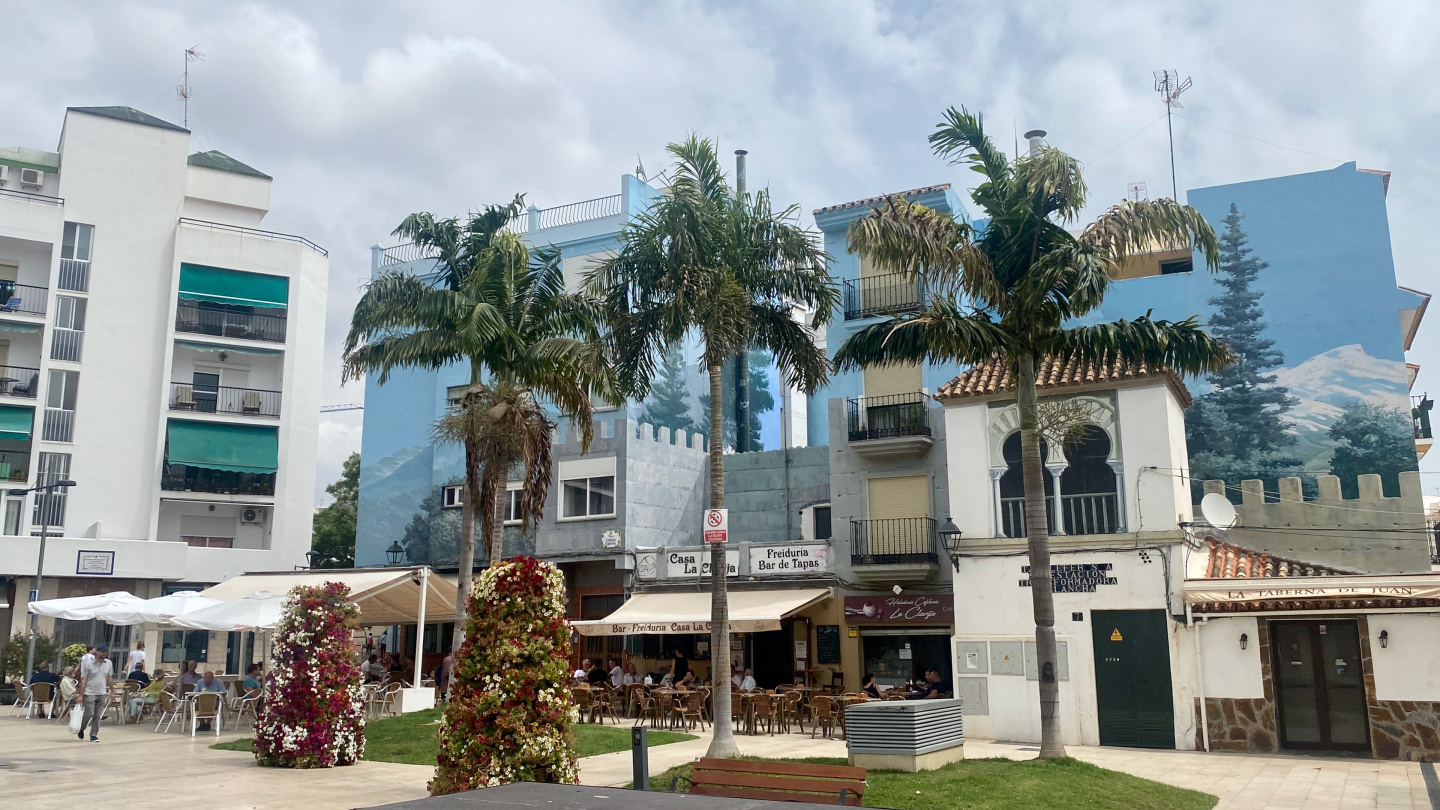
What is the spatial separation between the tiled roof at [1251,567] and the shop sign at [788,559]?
340 inches

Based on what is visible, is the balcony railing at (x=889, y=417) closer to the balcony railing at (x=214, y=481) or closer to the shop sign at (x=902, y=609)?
the shop sign at (x=902, y=609)

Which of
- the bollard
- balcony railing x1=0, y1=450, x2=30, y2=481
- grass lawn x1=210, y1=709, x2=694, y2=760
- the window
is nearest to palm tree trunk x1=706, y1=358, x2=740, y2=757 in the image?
grass lawn x1=210, y1=709, x2=694, y2=760

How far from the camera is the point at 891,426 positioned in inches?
1019

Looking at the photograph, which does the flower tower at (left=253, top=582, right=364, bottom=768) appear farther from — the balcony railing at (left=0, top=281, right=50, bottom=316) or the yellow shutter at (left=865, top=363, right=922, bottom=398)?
the balcony railing at (left=0, top=281, right=50, bottom=316)

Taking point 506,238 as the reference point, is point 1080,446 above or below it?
below

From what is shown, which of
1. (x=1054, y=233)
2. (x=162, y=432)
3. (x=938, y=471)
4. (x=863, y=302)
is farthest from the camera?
(x=162, y=432)

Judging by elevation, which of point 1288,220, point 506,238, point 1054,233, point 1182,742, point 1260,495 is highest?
point 1288,220

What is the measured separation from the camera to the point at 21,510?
36.4 metres

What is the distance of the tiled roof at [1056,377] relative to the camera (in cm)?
1989

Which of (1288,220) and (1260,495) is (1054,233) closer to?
(1260,495)

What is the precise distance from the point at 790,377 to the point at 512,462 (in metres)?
5.85

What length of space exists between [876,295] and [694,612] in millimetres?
10030

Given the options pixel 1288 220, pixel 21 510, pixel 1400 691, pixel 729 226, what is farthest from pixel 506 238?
pixel 21 510

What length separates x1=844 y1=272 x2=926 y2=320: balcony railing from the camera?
2831 cm
